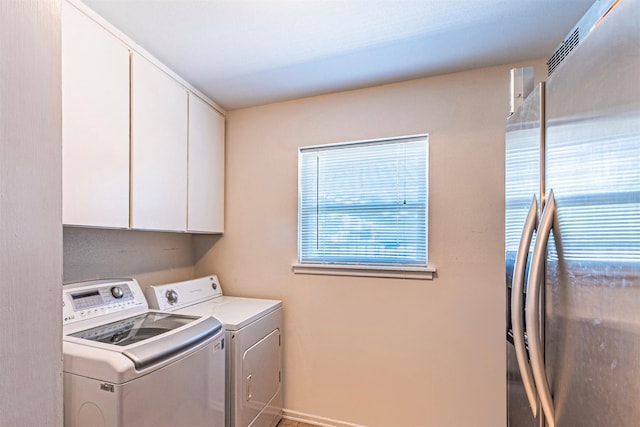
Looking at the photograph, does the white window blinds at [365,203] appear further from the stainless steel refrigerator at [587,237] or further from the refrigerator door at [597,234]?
the refrigerator door at [597,234]

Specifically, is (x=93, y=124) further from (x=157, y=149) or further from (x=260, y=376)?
(x=260, y=376)

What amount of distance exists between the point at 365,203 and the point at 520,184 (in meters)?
1.22

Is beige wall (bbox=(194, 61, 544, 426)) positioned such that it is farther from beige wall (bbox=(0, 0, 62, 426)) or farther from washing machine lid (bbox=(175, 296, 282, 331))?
beige wall (bbox=(0, 0, 62, 426))

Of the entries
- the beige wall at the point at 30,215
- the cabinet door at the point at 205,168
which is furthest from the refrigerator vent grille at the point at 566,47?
the cabinet door at the point at 205,168

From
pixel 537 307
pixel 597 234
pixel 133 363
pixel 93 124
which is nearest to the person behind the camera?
pixel 597 234

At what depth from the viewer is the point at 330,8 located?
1.32 m

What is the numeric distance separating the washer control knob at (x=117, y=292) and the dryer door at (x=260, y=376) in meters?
0.79

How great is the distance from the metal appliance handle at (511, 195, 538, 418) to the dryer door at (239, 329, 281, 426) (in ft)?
4.49

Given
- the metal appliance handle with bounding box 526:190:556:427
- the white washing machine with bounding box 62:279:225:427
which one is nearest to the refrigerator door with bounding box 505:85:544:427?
the metal appliance handle with bounding box 526:190:556:427

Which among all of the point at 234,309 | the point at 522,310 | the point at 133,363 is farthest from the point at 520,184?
the point at 234,309

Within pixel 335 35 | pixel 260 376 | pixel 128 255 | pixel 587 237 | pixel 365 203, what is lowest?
pixel 260 376

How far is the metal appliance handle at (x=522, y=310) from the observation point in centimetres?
75

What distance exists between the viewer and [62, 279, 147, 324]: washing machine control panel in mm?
1401

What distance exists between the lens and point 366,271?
2000 millimetres
